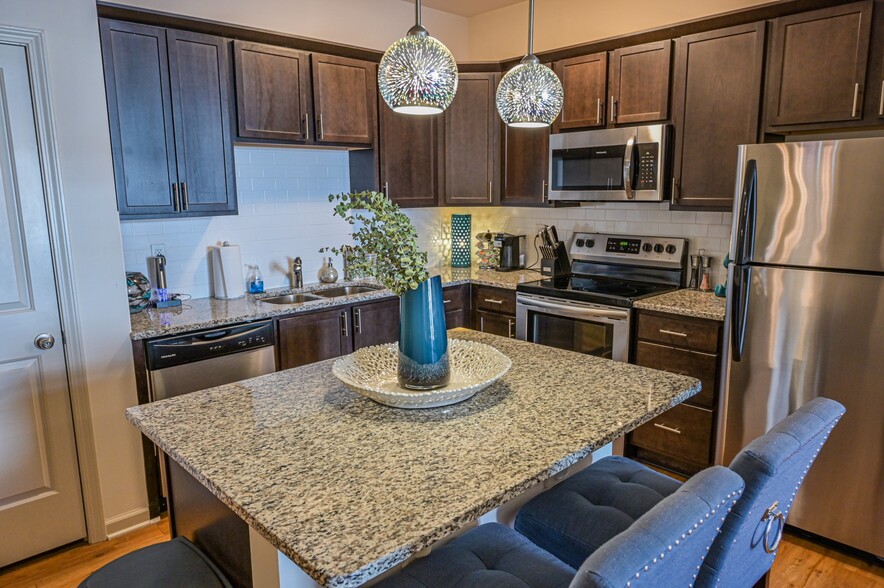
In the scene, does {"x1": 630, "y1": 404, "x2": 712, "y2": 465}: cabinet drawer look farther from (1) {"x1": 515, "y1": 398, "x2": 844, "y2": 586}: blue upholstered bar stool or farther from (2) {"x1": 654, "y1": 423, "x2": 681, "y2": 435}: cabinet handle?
(1) {"x1": 515, "y1": 398, "x2": 844, "y2": 586}: blue upholstered bar stool

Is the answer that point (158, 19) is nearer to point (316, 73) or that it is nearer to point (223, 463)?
point (316, 73)

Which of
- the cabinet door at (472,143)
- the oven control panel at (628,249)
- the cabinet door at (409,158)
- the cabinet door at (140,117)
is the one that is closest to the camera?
the cabinet door at (140,117)

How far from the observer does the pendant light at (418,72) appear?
1.70 m

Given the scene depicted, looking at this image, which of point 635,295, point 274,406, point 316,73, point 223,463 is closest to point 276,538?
point 223,463

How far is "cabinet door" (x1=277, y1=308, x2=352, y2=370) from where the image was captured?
318cm

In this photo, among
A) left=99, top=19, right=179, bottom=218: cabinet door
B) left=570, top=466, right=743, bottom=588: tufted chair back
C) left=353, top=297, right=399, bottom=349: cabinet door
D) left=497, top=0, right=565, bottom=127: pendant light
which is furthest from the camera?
left=353, top=297, right=399, bottom=349: cabinet door

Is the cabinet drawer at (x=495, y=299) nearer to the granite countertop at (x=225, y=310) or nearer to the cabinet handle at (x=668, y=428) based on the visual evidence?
the granite countertop at (x=225, y=310)

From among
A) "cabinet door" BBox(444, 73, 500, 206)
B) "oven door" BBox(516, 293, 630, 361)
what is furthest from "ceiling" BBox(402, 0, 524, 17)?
"oven door" BBox(516, 293, 630, 361)

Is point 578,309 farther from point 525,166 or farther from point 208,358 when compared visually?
point 208,358

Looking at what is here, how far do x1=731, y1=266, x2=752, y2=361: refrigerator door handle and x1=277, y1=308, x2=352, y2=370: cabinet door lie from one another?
6.63ft

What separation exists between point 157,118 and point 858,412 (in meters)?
3.43

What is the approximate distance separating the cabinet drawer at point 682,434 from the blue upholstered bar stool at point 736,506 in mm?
1382

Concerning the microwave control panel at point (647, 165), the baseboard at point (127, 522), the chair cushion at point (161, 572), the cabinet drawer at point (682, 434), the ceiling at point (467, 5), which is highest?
the ceiling at point (467, 5)

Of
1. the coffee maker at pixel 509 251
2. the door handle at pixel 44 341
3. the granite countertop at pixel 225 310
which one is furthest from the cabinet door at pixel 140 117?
the coffee maker at pixel 509 251
